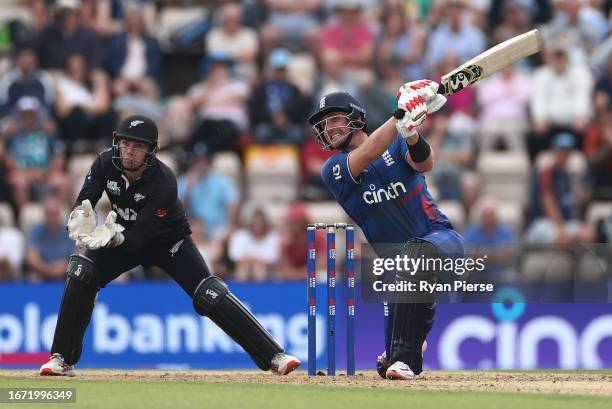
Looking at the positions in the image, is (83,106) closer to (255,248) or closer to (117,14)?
(117,14)

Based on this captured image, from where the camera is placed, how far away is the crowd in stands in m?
14.7

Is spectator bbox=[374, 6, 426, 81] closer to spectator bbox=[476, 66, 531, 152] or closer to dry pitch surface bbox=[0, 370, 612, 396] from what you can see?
spectator bbox=[476, 66, 531, 152]

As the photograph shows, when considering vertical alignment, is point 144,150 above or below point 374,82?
below

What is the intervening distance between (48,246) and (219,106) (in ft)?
9.13

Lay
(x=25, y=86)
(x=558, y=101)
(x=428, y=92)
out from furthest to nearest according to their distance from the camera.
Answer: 1. (x=25, y=86)
2. (x=558, y=101)
3. (x=428, y=92)

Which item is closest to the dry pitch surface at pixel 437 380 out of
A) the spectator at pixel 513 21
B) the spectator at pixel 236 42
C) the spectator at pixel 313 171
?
the spectator at pixel 313 171

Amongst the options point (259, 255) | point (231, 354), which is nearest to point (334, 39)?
point (259, 255)

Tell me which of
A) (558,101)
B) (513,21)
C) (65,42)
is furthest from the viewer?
(513,21)

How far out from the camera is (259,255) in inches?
575

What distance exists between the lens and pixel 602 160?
50.2 ft

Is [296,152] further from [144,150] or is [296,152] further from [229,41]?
[144,150]

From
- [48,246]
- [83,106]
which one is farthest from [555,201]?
[83,106]

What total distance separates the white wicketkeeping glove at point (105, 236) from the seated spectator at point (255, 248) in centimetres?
490

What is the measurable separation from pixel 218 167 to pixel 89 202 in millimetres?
5881
